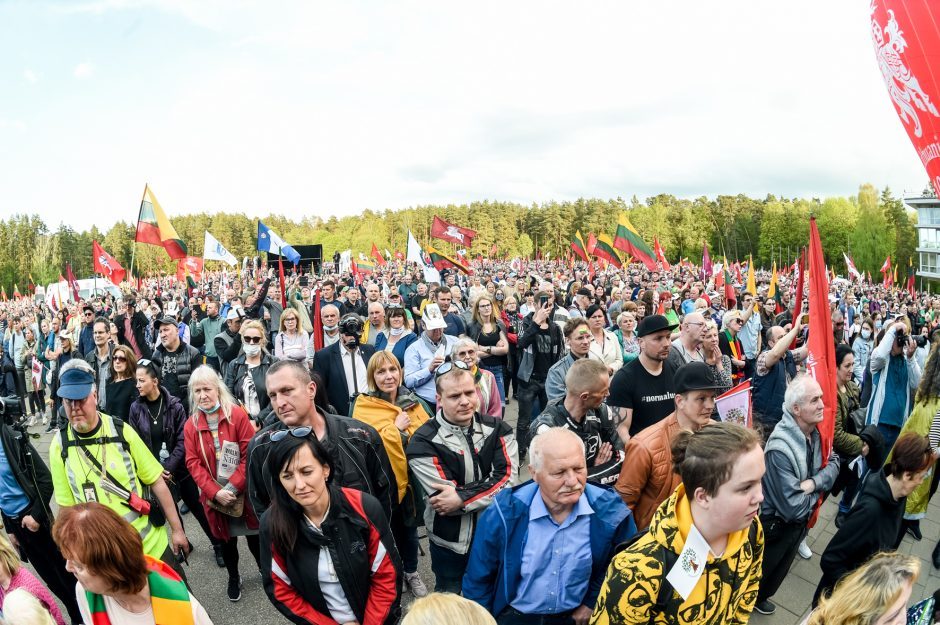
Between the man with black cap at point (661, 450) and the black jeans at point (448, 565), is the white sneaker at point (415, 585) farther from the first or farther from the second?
the man with black cap at point (661, 450)

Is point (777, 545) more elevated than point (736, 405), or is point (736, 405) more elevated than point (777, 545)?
point (736, 405)

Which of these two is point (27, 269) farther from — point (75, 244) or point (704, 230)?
point (704, 230)

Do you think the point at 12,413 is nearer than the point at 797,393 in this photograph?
No

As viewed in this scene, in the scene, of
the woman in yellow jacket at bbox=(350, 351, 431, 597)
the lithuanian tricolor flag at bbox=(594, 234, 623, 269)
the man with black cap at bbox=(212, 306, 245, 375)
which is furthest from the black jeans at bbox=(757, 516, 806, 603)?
the lithuanian tricolor flag at bbox=(594, 234, 623, 269)

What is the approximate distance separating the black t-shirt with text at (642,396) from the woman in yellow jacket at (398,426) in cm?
145

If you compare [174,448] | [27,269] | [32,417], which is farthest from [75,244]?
[174,448]

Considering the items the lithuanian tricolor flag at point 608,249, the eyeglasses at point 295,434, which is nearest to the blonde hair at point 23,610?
the eyeglasses at point 295,434

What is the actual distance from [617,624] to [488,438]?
1442 mm

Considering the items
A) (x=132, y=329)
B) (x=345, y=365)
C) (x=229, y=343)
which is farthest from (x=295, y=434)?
(x=132, y=329)

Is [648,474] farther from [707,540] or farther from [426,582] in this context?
[426,582]

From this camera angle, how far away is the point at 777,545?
3.33 metres

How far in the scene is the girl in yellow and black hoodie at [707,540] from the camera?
1.79m

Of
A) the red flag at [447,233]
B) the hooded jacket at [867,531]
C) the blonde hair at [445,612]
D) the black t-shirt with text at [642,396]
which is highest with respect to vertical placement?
the red flag at [447,233]

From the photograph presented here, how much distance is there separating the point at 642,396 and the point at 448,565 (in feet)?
5.89
